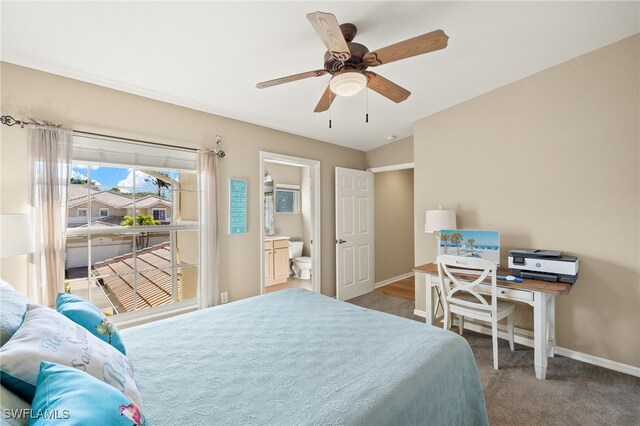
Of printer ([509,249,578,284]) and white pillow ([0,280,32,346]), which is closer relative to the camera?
white pillow ([0,280,32,346])

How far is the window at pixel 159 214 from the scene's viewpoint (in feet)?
9.42

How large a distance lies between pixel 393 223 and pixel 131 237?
4.28 m

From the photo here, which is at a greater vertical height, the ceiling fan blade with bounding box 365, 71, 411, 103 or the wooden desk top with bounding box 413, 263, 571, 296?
the ceiling fan blade with bounding box 365, 71, 411, 103

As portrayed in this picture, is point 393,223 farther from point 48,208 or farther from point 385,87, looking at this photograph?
point 48,208

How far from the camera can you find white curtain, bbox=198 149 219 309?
3.02 meters

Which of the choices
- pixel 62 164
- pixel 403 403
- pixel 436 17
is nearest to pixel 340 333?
pixel 403 403

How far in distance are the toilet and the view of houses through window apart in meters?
2.72

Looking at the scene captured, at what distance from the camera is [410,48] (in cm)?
163

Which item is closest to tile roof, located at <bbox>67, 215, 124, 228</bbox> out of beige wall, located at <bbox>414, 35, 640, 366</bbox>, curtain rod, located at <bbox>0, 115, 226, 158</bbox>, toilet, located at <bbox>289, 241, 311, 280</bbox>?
curtain rod, located at <bbox>0, 115, 226, 158</bbox>

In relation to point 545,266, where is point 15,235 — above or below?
above

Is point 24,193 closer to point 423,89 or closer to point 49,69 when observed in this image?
point 49,69

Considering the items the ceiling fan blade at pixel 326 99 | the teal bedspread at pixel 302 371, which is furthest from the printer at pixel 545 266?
the ceiling fan blade at pixel 326 99

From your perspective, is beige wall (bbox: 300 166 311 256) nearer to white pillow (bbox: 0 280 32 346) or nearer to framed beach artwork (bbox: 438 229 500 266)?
framed beach artwork (bbox: 438 229 500 266)

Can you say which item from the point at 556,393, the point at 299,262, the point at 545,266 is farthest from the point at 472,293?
the point at 299,262
